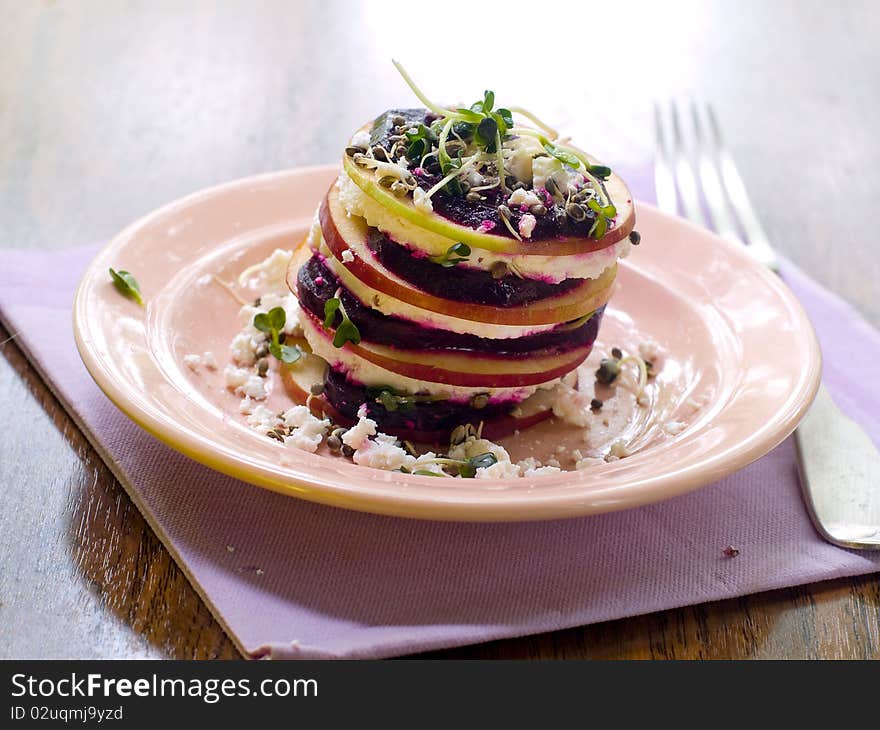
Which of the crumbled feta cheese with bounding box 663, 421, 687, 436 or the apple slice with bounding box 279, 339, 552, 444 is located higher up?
the crumbled feta cheese with bounding box 663, 421, 687, 436

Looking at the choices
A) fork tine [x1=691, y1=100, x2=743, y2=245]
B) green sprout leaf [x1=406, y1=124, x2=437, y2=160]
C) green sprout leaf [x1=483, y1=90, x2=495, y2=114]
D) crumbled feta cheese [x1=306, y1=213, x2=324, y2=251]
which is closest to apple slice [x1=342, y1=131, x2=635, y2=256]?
green sprout leaf [x1=406, y1=124, x2=437, y2=160]

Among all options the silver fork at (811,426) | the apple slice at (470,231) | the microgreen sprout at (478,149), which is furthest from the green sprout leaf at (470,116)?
the silver fork at (811,426)

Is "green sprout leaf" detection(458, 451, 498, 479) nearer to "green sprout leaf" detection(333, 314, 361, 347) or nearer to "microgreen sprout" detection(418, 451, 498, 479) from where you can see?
"microgreen sprout" detection(418, 451, 498, 479)

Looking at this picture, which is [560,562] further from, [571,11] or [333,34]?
[571,11]

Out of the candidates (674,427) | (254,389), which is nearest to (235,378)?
(254,389)

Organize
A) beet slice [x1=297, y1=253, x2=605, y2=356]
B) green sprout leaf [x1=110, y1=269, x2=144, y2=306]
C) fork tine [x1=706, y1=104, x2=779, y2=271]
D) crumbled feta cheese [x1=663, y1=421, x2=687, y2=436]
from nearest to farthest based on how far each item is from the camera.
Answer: beet slice [x1=297, y1=253, x2=605, y2=356] → crumbled feta cheese [x1=663, y1=421, x2=687, y2=436] → green sprout leaf [x1=110, y1=269, x2=144, y2=306] → fork tine [x1=706, y1=104, x2=779, y2=271]

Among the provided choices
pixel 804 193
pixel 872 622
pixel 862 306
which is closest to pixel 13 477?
pixel 872 622

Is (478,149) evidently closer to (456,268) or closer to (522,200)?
(522,200)
